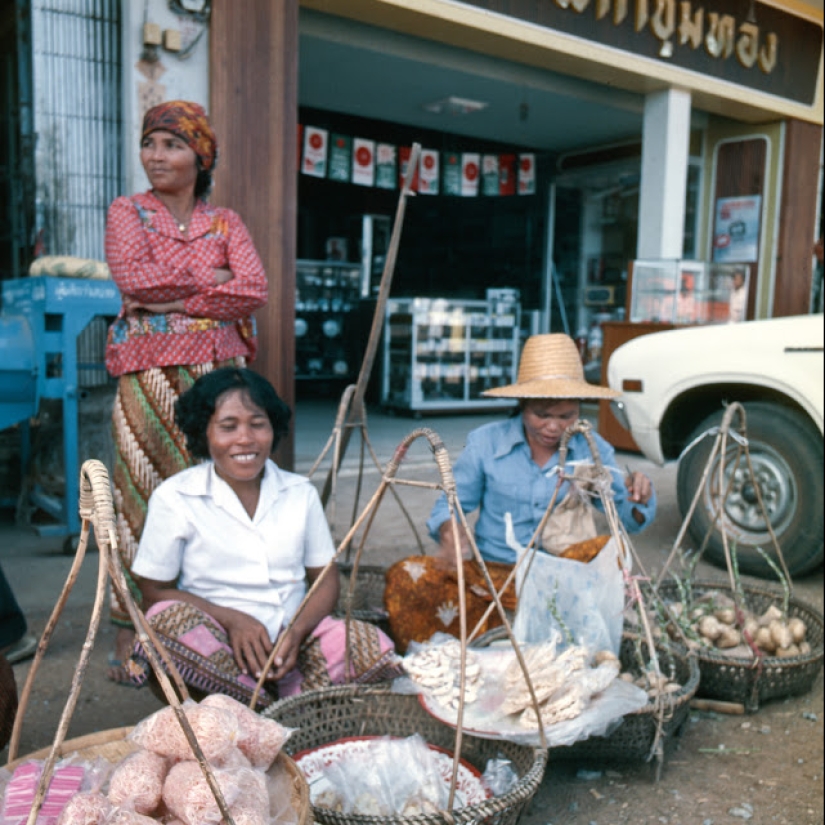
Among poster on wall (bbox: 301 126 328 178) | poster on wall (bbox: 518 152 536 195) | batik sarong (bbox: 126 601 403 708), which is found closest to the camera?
batik sarong (bbox: 126 601 403 708)

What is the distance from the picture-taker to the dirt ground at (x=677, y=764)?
6.95 feet

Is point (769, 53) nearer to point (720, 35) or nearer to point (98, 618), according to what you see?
point (720, 35)

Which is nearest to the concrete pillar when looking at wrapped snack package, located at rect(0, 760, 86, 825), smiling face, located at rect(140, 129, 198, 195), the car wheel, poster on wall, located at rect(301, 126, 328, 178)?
poster on wall, located at rect(301, 126, 328, 178)

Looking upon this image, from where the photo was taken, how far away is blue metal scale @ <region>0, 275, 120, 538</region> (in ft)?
12.5

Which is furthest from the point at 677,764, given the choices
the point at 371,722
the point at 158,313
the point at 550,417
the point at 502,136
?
the point at 502,136

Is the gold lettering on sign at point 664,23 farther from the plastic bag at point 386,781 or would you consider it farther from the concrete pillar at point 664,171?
the plastic bag at point 386,781

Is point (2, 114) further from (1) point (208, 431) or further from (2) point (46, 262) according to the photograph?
(1) point (208, 431)

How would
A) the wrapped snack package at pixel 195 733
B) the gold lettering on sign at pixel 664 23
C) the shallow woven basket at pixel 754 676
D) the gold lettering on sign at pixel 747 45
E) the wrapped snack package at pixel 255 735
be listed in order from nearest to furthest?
the wrapped snack package at pixel 195 733 < the wrapped snack package at pixel 255 735 < the shallow woven basket at pixel 754 676 < the gold lettering on sign at pixel 664 23 < the gold lettering on sign at pixel 747 45

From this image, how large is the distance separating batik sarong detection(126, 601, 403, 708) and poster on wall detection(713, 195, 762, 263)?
23.3 ft

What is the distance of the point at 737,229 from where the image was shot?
8273 millimetres

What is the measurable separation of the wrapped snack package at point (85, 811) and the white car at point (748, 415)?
2852 mm

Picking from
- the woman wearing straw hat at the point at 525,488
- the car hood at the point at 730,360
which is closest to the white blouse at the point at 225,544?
the woman wearing straw hat at the point at 525,488

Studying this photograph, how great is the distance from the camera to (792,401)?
4.05 metres

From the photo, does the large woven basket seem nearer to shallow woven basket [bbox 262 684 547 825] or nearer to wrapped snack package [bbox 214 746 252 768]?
shallow woven basket [bbox 262 684 547 825]
